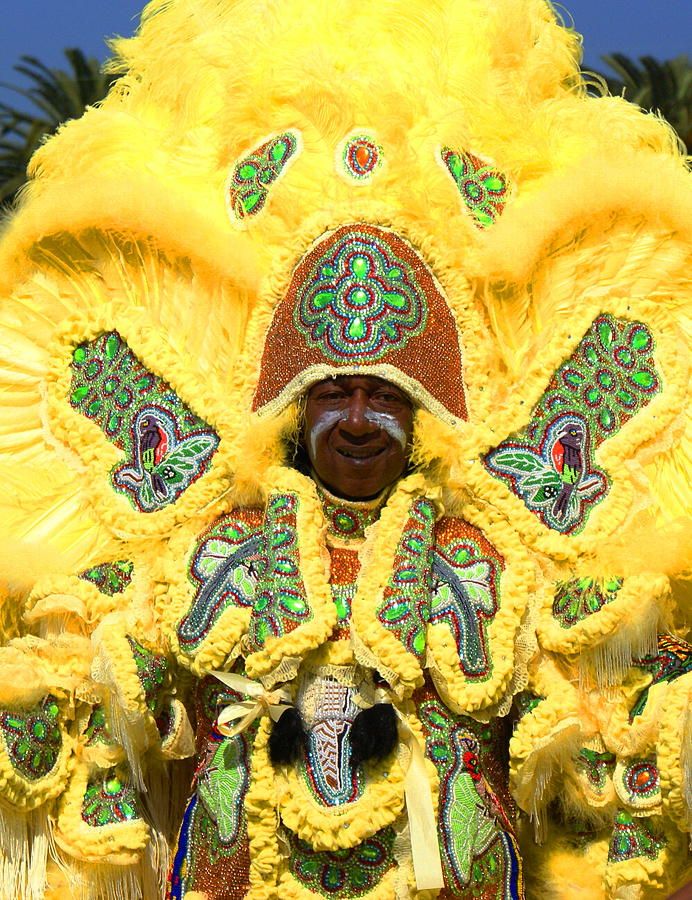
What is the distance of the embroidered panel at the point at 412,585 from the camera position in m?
3.05

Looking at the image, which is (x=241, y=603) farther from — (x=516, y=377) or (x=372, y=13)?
(x=372, y=13)

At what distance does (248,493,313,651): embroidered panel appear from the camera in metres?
3.07

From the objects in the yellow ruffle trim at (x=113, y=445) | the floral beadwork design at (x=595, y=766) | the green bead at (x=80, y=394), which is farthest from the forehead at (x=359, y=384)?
the floral beadwork design at (x=595, y=766)

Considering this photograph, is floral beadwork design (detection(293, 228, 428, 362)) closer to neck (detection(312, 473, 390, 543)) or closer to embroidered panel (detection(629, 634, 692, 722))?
neck (detection(312, 473, 390, 543))

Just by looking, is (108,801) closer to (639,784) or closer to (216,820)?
(216,820)

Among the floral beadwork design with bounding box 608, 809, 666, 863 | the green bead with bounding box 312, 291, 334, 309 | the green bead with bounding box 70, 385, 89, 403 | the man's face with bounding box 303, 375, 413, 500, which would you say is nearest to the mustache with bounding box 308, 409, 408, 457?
the man's face with bounding box 303, 375, 413, 500

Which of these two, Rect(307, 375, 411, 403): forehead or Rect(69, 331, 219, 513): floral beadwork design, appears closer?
Rect(307, 375, 411, 403): forehead

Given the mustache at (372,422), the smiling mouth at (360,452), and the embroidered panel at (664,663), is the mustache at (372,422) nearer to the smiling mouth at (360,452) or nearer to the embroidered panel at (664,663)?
the smiling mouth at (360,452)

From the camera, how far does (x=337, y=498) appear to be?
3.24 metres

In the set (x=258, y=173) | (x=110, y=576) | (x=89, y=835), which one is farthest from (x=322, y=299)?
(x=89, y=835)

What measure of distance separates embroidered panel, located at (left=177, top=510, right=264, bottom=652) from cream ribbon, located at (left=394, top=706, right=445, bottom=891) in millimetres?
439

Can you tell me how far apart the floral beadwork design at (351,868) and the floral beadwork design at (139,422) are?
2.98 feet

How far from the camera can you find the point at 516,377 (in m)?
3.50

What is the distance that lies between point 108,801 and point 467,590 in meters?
0.97
